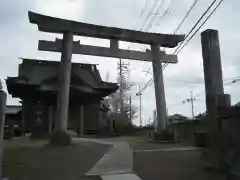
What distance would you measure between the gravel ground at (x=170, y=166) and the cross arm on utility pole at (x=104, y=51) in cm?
888

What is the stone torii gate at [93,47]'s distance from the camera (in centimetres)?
1692

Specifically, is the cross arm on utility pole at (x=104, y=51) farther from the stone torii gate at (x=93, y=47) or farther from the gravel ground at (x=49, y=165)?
the gravel ground at (x=49, y=165)

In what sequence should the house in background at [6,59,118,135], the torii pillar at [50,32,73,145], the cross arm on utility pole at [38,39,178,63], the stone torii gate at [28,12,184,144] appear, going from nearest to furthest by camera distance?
the torii pillar at [50,32,73,145] < the stone torii gate at [28,12,184,144] < the cross arm on utility pole at [38,39,178,63] < the house in background at [6,59,118,135]

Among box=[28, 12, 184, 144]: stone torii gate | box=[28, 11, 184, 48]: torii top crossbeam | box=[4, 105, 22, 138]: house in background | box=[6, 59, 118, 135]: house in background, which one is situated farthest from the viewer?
box=[6, 59, 118, 135]: house in background

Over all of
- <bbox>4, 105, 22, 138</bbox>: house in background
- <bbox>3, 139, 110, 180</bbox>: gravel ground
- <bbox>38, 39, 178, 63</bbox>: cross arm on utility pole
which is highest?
<bbox>38, 39, 178, 63</bbox>: cross arm on utility pole

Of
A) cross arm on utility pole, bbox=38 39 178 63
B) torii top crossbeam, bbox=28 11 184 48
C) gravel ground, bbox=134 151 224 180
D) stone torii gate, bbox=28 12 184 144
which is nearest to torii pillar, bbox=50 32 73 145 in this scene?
stone torii gate, bbox=28 12 184 144

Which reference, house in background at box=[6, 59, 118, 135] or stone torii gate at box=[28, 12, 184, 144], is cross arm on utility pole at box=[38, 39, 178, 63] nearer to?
stone torii gate at box=[28, 12, 184, 144]

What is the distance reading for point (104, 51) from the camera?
1888 centimetres

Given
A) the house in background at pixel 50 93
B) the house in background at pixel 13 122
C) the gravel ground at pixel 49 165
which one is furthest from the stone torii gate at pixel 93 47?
the house in background at pixel 50 93

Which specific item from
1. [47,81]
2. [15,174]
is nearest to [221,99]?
[15,174]

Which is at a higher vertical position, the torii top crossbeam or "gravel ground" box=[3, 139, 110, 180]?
the torii top crossbeam

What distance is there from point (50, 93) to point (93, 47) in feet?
43.8

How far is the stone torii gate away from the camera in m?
16.9

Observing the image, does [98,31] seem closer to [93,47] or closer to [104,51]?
[93,47]
